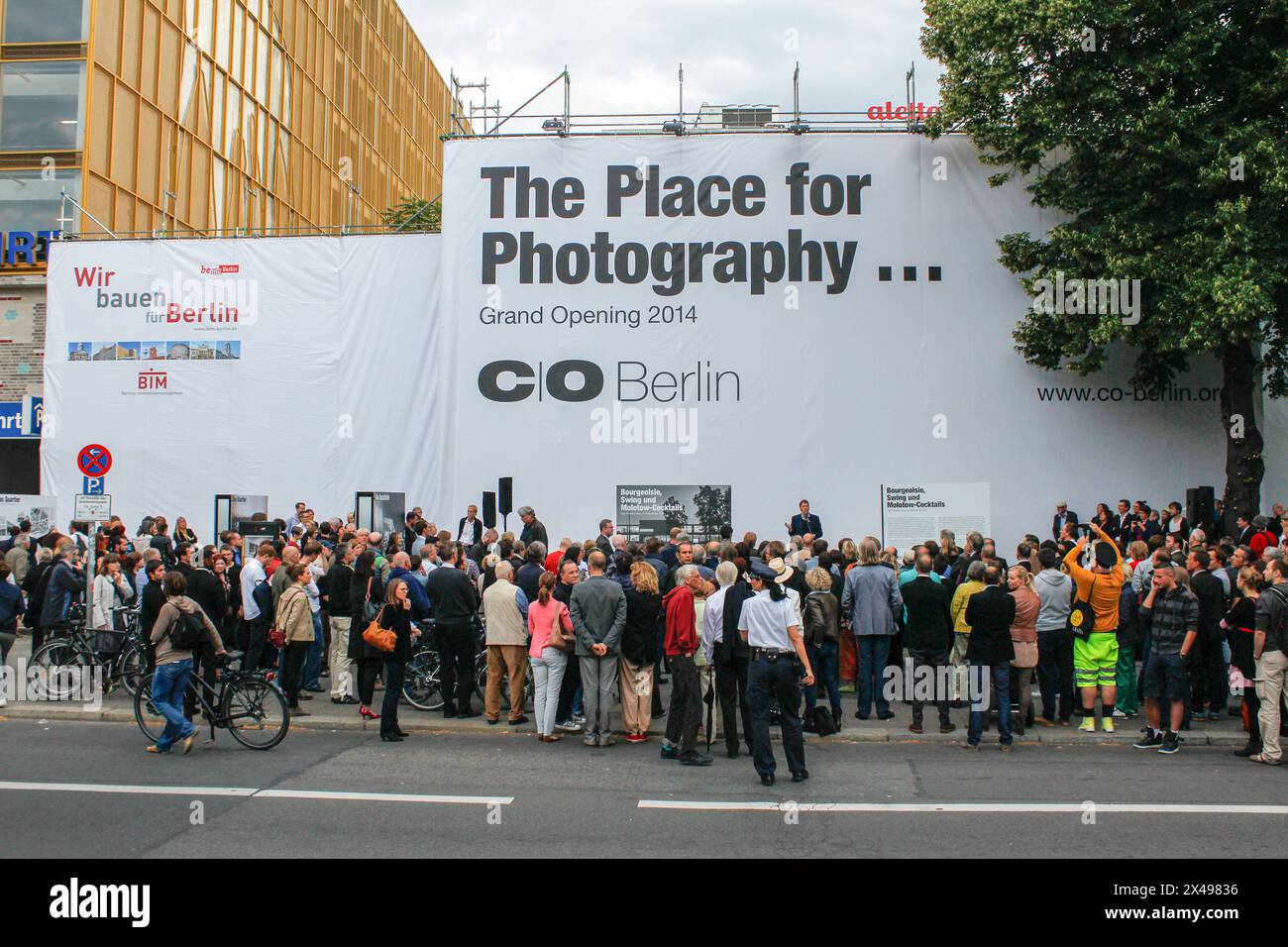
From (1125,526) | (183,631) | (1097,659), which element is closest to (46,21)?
(183,631)

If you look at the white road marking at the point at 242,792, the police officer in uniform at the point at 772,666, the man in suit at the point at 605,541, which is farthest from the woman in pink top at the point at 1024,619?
the white road marking at the point at 242,792

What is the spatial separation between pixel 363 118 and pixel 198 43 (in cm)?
1721

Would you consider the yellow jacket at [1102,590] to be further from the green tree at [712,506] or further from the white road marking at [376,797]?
the green tree at [712,506]

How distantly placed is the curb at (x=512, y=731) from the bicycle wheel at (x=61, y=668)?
32cm

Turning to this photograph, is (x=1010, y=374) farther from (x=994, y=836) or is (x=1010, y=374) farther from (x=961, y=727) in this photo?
(x=994, y=836)

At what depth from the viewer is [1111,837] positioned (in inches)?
292

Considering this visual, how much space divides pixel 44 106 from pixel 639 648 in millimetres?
29067

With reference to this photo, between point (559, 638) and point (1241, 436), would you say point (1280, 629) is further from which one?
point (1241, 436)

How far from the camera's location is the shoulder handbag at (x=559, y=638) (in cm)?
1070

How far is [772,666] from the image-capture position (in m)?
8.95

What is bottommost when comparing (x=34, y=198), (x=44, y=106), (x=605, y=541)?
(x=605, y=541)

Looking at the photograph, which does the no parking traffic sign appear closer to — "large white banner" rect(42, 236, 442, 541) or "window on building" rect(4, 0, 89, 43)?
"large white banner" rect(42, 236, 442, 541)

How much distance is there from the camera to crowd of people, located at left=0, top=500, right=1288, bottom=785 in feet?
32.6
